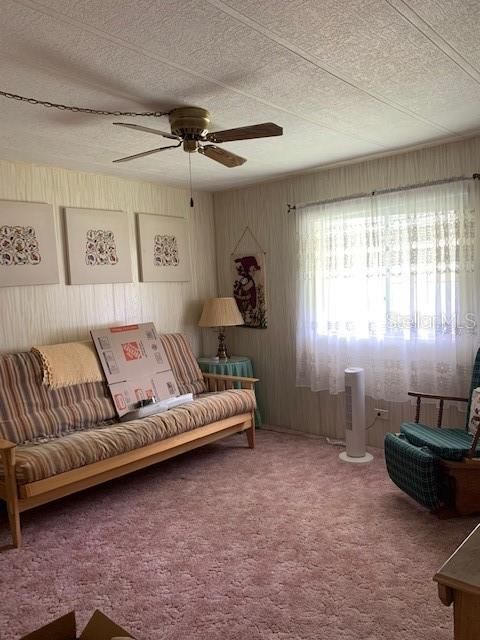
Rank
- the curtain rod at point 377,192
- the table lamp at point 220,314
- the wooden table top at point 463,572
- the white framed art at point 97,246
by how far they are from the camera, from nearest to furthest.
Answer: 1. the wooden table top at point 463,572
2. the curtain rod at point 377,192
3. the white framed art at point 97,246
4. the table lamp at point 220,314

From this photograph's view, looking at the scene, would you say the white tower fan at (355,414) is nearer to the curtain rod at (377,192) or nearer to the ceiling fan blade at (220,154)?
the curtain rod at (377,192)

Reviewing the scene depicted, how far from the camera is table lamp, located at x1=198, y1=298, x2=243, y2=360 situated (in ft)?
15.6

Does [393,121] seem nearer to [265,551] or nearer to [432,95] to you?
[432,95]

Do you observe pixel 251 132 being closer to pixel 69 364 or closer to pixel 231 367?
pixel 69 364

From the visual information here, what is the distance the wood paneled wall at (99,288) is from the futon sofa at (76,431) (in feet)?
1.28

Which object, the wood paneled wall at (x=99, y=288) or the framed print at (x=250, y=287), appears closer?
the wood paneled wall at (x=99, y=288)

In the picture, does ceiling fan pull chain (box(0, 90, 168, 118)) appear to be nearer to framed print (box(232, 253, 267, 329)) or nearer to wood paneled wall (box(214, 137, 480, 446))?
wood paneled wall (box(214, 137, 480, 446))

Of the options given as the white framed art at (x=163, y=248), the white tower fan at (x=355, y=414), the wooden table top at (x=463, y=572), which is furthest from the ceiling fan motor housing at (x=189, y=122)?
the wooden table top at (x=463, y=572)

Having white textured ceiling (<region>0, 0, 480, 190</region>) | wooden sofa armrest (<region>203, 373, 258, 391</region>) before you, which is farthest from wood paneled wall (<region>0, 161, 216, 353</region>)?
wooden sofa armrest (<region>203, 373, 258, 391</region>)

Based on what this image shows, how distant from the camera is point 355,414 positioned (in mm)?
3969

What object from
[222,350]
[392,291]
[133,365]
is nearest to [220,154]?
[392,291]

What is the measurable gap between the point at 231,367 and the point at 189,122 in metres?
2.55

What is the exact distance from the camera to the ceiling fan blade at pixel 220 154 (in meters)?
2.79

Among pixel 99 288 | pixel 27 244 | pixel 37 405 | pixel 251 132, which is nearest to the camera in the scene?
pixel 251 132
